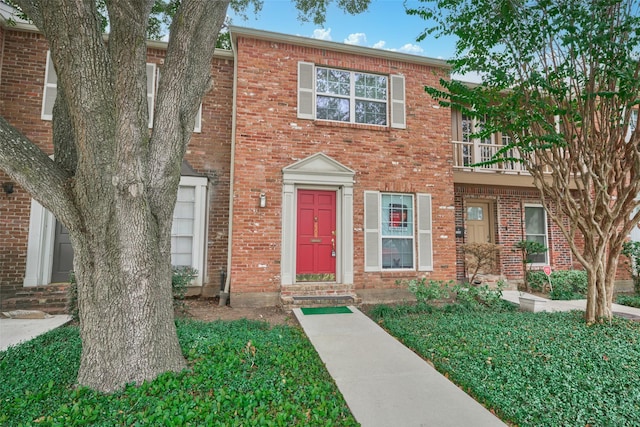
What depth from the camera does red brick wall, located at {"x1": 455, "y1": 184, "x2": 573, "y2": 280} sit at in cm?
893

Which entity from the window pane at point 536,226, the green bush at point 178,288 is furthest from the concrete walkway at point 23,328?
the window pane at point 536,226

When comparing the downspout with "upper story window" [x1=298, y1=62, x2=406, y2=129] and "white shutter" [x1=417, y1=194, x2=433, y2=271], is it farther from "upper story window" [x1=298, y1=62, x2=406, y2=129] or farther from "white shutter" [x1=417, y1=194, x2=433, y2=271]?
"white shutter" [x1=417, y1=194, x2=433, y2=271]

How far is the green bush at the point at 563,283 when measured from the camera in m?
7.67

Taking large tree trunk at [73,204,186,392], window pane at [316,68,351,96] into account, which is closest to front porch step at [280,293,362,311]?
large tree trunk at [73,204,186,392]

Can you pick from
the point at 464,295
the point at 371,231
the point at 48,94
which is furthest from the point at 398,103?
the point at 48,94

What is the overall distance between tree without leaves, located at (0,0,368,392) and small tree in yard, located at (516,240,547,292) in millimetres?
8979

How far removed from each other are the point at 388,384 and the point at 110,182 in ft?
10.1

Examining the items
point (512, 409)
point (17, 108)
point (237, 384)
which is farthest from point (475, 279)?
point (17, 108)

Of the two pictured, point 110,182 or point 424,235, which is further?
point 424,235

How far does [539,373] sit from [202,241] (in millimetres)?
5975

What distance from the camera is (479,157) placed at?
863 centimetres

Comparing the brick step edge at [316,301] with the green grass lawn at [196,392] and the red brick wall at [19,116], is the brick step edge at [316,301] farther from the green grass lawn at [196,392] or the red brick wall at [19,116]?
the red brick wall at [19,116]

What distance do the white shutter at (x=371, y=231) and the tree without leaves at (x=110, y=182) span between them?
181 inches

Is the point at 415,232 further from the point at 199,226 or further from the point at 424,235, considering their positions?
the point at 199,226
